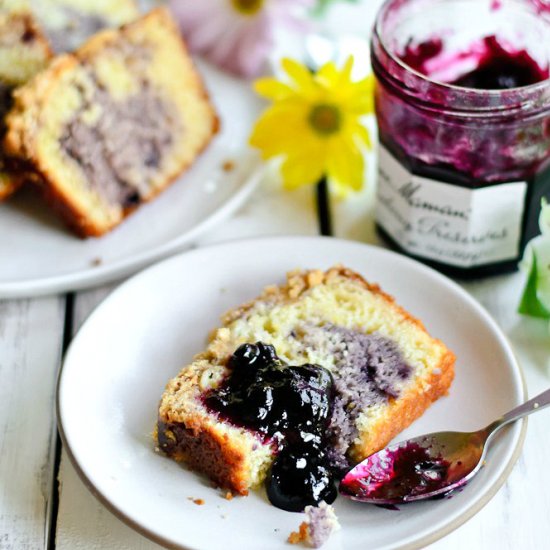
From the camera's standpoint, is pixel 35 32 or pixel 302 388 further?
pixel 35 32

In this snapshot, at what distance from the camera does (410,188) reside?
217 centimetres

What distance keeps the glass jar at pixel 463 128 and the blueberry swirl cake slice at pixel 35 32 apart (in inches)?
36.4

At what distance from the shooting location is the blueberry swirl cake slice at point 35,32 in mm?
2404

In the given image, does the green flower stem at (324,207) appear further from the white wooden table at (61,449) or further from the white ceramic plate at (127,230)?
the white ceramic plate at (127,230)

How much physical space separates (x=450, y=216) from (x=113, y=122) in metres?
0.93

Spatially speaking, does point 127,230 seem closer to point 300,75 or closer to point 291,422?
point 300,75

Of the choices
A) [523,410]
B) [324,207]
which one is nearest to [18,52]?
[324,207]

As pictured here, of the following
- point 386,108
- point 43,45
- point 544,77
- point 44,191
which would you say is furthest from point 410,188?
point 43,45

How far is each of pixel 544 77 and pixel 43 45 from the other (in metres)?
1.30

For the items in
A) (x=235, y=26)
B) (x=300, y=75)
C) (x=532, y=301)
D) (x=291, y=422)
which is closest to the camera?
(x=291, y=422)

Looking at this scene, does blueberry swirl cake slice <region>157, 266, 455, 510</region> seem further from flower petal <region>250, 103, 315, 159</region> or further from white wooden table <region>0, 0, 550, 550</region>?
flower petal <region>250, 103, 315, 159</region>

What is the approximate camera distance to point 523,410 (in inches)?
69.7

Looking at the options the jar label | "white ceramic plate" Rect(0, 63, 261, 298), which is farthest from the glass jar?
"white ceramic plate" Rect(0, 63, 261, 298)

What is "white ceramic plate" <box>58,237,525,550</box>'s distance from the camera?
1629 millimetres
